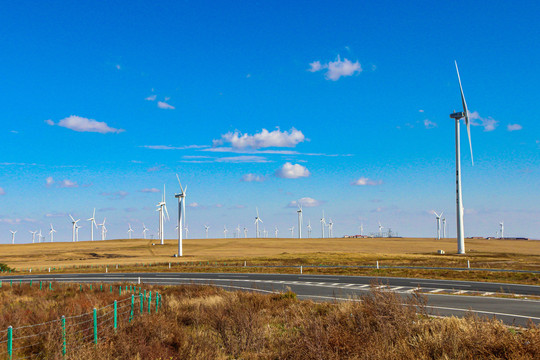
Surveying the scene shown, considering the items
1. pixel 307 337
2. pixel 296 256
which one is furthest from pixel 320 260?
pixel 307 337

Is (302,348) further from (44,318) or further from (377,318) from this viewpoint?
(44,318)

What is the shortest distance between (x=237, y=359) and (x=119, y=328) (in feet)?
16.5

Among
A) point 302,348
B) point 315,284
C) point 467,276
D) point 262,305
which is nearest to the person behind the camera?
point 302,348

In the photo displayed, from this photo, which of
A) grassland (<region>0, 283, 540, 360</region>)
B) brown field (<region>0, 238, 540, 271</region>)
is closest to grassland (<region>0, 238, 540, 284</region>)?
brown field (<region>0, 238, 540, 271</region>)

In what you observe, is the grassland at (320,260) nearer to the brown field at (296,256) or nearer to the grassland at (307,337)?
the brown field at (296,256)

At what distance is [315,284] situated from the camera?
40125 mm

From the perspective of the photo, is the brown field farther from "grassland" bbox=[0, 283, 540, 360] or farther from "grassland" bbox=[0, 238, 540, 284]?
"grassland" bbox=[0, 283, 540, 360]

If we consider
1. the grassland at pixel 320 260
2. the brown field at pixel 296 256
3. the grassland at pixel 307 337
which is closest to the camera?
the grassland at pixel 307 337

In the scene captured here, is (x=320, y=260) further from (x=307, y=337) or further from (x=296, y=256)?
(x=307, y=337)

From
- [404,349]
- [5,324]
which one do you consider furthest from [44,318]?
[404,349]

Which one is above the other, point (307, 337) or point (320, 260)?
point (307, 337)

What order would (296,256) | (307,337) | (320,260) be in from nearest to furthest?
(307,337)
(320,260)
(296,256)

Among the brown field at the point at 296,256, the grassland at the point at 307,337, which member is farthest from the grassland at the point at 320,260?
the grassland at the point at 307,337

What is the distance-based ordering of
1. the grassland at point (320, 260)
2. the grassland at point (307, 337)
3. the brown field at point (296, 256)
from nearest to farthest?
the grassland at point (307, 337), the grassland at point (320, 260), the brown field at point (296, 256)
